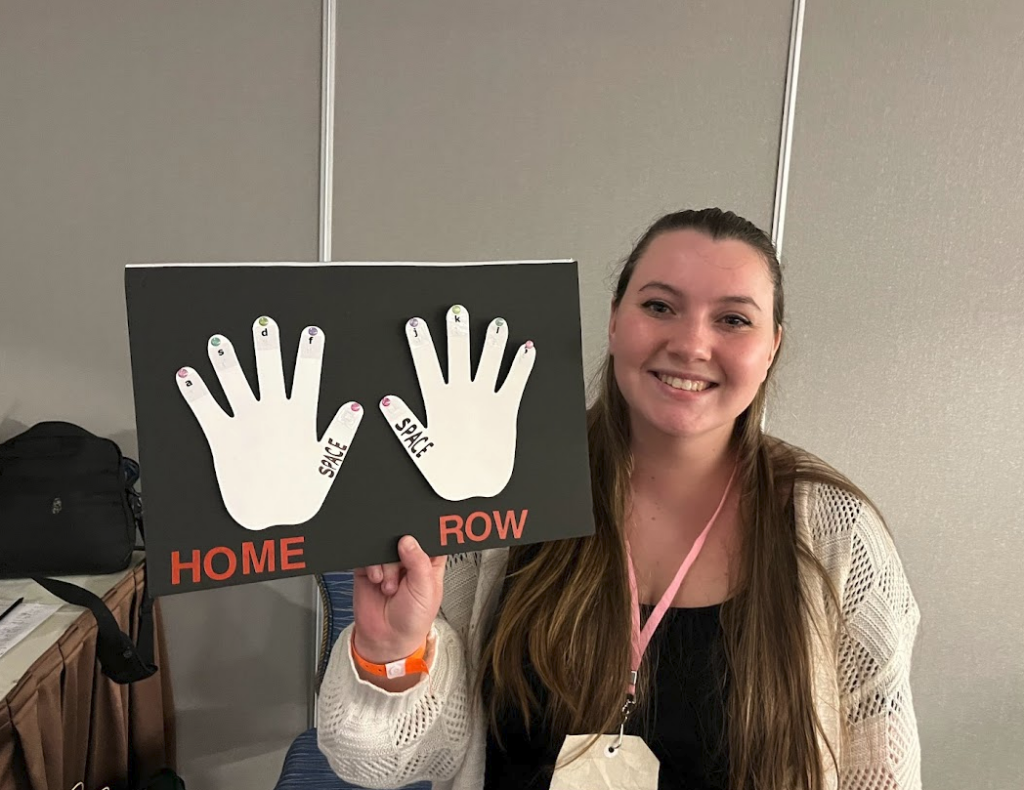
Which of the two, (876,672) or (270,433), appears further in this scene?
(876,672)

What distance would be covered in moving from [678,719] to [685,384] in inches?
16.6

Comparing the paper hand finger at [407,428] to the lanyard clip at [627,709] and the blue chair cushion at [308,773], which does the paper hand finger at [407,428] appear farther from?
the blue chair cushion at [308,773]

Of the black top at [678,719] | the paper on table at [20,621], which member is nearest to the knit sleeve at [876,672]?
the black top at [678,719]

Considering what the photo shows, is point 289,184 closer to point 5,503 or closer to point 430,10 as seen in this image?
point 430,10

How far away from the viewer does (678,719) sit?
0.95m

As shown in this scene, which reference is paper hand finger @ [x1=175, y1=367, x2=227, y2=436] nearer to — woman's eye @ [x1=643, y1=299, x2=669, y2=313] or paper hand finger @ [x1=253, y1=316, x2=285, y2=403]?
paper hand finger @ [x1=253, y1=316, x2=285, y2=403]

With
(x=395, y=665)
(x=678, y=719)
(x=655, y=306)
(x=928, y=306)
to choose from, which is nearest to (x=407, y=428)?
(x=395, y=665)

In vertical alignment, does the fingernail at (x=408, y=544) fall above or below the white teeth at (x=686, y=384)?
below

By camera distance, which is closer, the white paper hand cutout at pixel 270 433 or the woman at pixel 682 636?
the white paper hand cutout at pixel 270 433

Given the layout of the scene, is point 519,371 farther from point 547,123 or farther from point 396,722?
point 547,123

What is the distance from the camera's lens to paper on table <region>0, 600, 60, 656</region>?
1.26 metres

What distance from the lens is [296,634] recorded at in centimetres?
187

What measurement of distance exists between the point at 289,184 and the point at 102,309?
521 millimetres

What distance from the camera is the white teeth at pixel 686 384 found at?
957 millimetres
